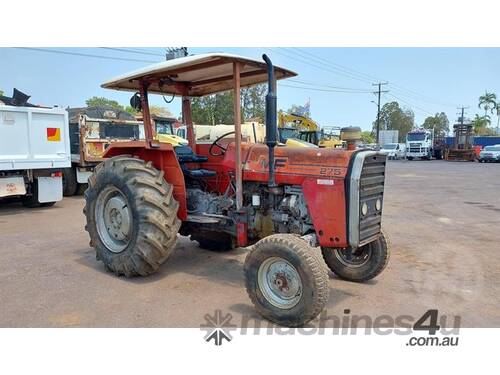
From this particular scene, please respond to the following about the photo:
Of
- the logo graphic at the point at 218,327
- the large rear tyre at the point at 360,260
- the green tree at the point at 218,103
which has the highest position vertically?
the green tree at the point at 218,103

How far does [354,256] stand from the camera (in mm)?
4762

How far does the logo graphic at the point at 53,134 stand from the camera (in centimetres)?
957

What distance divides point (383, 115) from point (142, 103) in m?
82.0

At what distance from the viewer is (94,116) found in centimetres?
1188

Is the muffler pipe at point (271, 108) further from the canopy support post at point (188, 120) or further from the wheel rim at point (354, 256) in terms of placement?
the canopy support post at point (188, 120)

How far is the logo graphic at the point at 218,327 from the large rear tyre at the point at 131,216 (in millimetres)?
1117

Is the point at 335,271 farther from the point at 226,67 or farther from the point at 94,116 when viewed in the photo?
the point at 94,116

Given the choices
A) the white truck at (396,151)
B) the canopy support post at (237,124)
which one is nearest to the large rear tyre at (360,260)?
the canopy support post at (237,124)

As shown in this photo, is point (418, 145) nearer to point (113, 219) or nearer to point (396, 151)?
point (396, 151)

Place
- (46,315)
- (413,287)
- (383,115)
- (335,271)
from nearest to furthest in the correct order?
(46,315), (413,287), (335,271), (383,115)

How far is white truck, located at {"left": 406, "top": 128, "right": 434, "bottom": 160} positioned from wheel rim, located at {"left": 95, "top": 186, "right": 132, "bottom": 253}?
38.1m

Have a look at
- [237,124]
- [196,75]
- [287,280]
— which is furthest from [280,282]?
[196,75]

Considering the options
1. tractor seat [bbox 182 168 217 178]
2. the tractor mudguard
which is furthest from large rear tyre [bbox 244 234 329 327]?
tractor seat [bbox 182 168 217 178]

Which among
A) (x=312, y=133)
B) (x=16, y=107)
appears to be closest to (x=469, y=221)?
(x=16, y=107)
